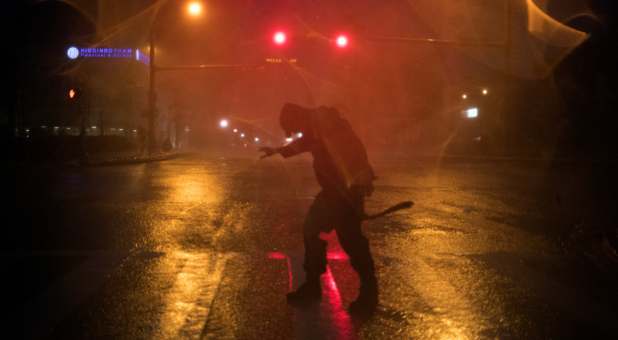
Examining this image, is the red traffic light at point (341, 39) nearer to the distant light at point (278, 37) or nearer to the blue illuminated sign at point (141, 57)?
the distant light at point (278, 37)

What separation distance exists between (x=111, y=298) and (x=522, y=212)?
337 inches

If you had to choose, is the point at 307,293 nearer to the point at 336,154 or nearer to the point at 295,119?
the point at 336,154

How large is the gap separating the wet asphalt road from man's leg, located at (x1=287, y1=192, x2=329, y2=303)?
0.55 feet

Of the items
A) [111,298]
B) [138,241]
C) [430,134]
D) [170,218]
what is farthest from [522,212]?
[430,134]

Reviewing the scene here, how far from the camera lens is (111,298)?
17.1ft

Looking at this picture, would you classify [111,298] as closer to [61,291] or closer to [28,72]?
[61,291]

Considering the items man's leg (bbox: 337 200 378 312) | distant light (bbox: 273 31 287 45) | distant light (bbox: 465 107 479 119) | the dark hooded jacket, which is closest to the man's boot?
man's leg (bbox: 337 200 378 312)

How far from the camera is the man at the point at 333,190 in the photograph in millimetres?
5121

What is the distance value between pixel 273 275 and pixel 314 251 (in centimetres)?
106

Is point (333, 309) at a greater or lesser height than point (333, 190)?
lesser

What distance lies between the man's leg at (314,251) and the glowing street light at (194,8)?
2405 centimetres

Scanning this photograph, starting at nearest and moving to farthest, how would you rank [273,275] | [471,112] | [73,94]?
1. [273,275]
2. [73,94]
3. [471,112]

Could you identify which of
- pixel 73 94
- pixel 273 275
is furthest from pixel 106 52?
pixel 273 275

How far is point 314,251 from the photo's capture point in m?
5.24
